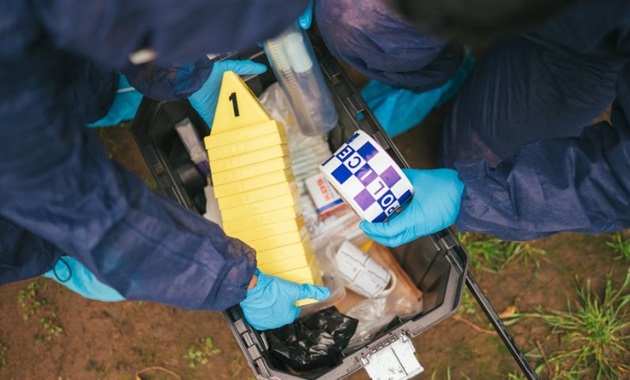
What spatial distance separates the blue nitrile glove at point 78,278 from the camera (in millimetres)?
1255

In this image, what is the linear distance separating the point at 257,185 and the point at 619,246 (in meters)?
1.17

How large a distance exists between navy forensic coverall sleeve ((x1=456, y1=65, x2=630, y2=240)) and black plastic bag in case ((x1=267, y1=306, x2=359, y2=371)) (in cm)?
38

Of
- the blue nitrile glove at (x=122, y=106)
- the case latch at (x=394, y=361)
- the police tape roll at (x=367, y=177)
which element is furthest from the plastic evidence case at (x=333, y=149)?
the blue nitrile glove at (x=122, y=106)

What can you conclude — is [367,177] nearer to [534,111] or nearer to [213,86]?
[213,86]

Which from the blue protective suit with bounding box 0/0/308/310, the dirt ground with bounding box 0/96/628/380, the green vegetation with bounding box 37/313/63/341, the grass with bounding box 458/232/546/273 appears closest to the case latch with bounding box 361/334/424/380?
the blue protective suit with bounding box 0/0/308/310

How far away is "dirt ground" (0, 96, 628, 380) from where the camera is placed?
A: 1.55m

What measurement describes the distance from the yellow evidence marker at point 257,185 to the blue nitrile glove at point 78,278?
1.21ft

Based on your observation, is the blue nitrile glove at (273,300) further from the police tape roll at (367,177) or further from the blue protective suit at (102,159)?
the police tape roll at (367,177)

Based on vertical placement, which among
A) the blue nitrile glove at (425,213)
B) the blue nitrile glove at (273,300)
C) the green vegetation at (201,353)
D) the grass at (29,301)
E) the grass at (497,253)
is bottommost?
the green vegetation at (201,353)

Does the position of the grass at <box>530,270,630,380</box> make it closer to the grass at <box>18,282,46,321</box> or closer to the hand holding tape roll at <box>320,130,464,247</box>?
the hand holding tape roll at <box>320,130,464,247</box>

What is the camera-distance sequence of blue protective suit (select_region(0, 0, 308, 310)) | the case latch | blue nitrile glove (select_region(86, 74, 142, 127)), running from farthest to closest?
blue nitrile glove (select_region(86, 74, 142, 127))
the case latch
blue protective suit (select_region(0, 0, 308, 310))

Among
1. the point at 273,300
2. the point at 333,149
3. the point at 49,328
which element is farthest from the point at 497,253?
the point at 49,328

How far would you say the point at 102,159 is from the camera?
751mm

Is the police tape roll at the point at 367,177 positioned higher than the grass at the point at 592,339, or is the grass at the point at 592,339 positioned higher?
the police tape roll at the point at 367,177
